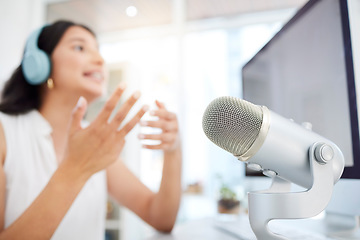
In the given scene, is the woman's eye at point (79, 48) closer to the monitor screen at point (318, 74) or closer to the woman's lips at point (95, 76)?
the woman's lips at point (95, 76)

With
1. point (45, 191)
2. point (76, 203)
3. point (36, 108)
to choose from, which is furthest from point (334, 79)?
point (36, 108)

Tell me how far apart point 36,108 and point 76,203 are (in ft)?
1.27

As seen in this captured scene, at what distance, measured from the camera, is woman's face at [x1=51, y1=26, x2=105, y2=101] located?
2.82 feet

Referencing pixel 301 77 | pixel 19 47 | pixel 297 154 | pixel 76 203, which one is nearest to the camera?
pixel 297 154

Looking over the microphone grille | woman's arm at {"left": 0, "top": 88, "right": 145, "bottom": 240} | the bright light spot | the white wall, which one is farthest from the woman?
the bright light spot

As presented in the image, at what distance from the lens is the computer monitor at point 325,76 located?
1.60ft

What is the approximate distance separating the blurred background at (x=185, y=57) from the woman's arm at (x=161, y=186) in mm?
969

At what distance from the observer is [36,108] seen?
0.97 meters

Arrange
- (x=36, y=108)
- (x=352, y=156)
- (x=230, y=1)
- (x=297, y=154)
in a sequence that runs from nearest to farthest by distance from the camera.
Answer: (x=297, y=154) < (x=352, y=156) < (x=36, y=108) < (x=230, y=1)

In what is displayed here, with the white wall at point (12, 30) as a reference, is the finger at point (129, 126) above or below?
below

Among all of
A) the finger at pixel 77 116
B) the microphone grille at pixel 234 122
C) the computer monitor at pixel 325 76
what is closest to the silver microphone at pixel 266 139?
the microphone grille at pixel 234 122

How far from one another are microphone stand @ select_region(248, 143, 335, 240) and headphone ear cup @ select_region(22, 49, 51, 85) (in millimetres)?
776

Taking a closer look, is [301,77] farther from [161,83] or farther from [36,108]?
[161,83]

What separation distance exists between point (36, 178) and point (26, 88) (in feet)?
1.17
